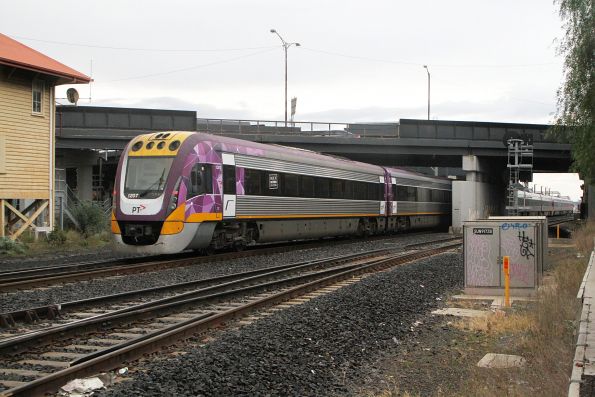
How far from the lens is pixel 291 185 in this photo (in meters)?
20.9

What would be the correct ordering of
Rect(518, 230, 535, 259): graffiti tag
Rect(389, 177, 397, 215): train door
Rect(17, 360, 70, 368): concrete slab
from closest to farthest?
Rect(17, 360, 70, 368): concrete slab → Rect(518, 230, 535, 259): graffiti tag → Rect(389, 177, 397, 215): train door

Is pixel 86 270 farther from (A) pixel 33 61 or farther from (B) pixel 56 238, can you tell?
(A) pixel 33 61

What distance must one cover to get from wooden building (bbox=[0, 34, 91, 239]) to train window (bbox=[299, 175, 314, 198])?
31.5 feet

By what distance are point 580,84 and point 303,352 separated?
2023cm

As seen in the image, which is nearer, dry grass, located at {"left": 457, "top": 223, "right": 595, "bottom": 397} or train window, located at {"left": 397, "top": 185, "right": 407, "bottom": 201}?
dry grass, located at {"left": 457, "top": 223, "right": 595, "bottom": 397}

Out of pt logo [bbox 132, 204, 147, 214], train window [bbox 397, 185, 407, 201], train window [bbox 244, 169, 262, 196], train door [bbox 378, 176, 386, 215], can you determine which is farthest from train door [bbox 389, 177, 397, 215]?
pt logo [bbox 132, 204, 147, 214]

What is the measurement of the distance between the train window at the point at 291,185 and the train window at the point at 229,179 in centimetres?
307

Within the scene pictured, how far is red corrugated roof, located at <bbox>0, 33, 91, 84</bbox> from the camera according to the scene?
71.0 ft

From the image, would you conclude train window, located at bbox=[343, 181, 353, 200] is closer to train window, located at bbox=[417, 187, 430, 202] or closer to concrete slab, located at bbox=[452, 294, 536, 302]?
train window, located at bbox=[417, 187, 430, 202]

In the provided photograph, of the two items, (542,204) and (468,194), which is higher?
(468,194)

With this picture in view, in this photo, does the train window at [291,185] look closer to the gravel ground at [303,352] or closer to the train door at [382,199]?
the train door at [382,199]

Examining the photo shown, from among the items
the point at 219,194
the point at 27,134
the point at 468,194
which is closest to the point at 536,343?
the point at 219,194

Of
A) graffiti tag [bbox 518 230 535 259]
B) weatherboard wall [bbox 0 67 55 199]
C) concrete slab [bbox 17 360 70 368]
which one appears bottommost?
concrete slab [bbox 17 360 70 368]


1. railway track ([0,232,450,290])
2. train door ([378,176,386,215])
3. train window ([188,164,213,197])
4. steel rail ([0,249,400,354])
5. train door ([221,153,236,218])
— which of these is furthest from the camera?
train door ([378,176,386,215])
